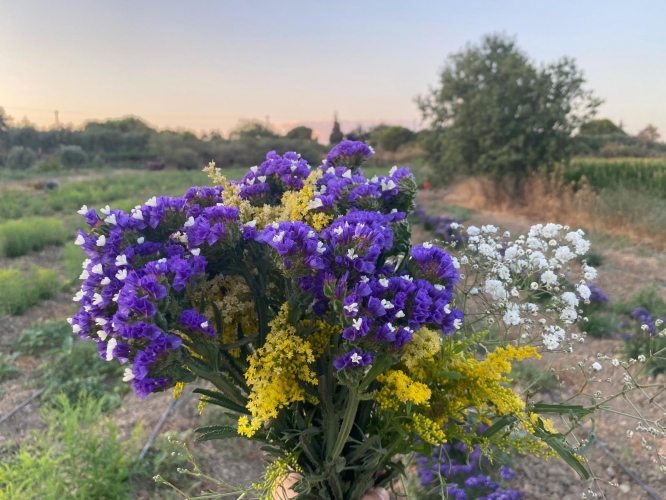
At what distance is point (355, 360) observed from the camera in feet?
2.51

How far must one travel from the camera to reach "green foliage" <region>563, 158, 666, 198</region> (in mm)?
11570

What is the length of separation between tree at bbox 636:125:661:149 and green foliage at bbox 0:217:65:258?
21.9 metres

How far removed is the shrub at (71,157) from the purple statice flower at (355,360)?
30442 millimetres

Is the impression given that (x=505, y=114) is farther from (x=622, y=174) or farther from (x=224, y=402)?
(x=224, y=402)

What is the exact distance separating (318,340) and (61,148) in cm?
3117

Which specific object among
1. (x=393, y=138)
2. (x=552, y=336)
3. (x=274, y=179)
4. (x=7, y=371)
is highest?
(x=393, y=138)

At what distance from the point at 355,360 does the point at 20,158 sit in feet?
99.1

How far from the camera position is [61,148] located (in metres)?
27.3

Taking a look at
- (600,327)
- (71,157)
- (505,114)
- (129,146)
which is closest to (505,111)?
(505,114)

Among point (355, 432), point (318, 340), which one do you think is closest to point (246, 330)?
point (318, 340)

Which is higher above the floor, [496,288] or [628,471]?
[496,288]

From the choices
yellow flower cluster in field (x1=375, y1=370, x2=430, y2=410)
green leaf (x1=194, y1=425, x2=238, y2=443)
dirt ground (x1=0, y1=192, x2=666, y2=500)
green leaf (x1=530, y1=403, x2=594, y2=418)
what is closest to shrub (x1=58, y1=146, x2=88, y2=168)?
dirt ground (x1=0, y1=192, x2=666, y2=500)

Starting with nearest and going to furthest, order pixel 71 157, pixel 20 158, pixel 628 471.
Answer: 1. pixel 628 471
2. pixel 20 158
3. pixel 71 157

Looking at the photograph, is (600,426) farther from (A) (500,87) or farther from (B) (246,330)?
(A) (500,87)
